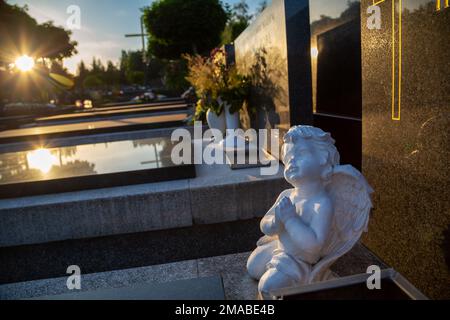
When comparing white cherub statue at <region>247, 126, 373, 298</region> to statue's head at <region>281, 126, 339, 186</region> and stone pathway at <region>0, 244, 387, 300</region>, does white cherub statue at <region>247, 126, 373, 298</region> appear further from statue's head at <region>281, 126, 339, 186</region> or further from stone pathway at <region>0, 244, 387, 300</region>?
stone pathway at <region>0, 244, 387, 300</region>

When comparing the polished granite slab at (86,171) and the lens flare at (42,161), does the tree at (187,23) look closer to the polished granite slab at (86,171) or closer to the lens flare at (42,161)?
the lens flare at (42,161)

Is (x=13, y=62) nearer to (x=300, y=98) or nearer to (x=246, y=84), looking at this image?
(x=246, y=84)

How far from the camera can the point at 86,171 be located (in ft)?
13.8

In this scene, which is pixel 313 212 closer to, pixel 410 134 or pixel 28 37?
pixel 410 134

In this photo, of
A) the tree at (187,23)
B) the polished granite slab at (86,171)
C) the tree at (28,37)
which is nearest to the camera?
the polished granite slab at (86,171)

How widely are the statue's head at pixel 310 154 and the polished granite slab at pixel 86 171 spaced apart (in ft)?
7.89

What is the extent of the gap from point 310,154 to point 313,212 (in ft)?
0.98

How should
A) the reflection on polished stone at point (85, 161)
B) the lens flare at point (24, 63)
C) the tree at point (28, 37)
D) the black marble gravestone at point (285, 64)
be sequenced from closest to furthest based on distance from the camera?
the reflection on polished stone at point (85, 161)
the black marble gravestone at point (285, 64)
the tree at point (28, 37)
the lens flare at point (24, 63)

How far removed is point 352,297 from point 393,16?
1.85 meters

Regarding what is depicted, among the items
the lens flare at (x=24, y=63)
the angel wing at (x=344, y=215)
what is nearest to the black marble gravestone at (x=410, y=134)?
the angel wing at (x=344, y=215)

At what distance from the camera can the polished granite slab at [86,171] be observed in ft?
12.7

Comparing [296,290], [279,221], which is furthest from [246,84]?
[296,290]
